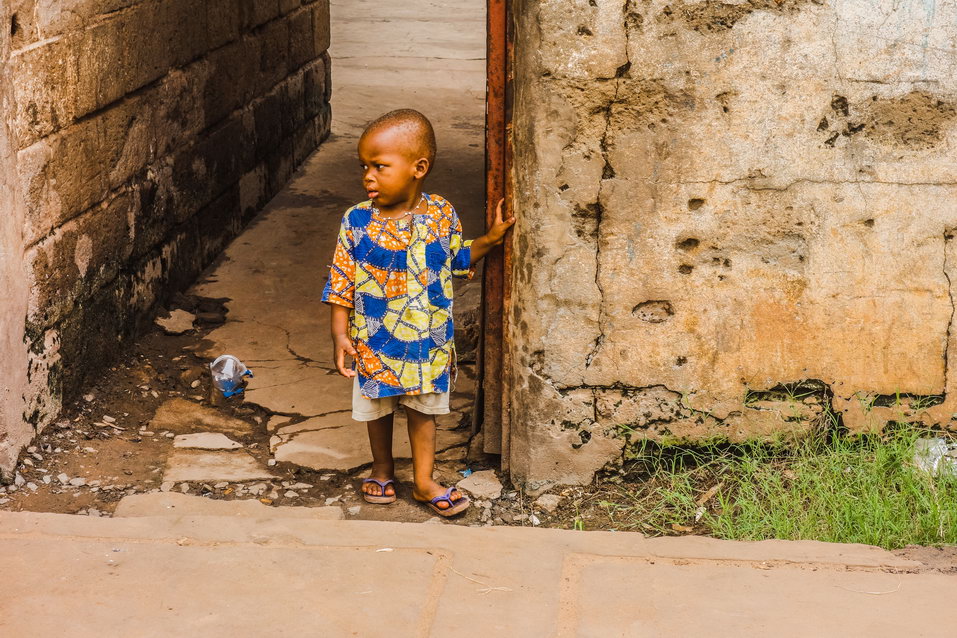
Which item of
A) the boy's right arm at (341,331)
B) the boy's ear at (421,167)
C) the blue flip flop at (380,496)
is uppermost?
the boy's ear at (421,167)

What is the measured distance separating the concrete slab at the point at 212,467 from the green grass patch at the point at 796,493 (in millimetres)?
1196

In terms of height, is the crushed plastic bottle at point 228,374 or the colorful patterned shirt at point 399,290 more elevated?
the colorful patterned shirt at point 399,290

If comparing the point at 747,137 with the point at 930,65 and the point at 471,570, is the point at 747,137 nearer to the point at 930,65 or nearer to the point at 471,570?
the point at 930,65

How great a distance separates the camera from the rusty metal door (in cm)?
311

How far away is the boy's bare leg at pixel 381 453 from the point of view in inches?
131

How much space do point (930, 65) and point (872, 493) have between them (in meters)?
1.14

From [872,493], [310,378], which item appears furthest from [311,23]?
[872,493]

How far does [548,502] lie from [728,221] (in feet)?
3.16

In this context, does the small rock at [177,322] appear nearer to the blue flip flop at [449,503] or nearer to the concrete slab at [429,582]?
the blue flip flop at [449,503]

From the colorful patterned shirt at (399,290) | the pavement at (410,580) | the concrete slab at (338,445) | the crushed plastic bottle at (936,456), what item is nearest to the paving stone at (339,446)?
the concrete slab at (338,445)

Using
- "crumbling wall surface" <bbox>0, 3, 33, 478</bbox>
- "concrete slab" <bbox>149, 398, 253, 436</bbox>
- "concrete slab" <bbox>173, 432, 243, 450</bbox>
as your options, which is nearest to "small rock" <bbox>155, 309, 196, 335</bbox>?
"concrete slab" <bbox>149, 398, 253, 436</bbox>

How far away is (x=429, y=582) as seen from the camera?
239 centimetres

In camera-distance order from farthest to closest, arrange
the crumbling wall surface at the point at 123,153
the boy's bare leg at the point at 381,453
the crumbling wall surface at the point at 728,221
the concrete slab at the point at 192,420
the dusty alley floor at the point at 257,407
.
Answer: the concrete slab at the point at 192,420, the crumbling wall surface at the point at 123,153, the dusty alley floor at the point at 257,407, the boy's bare leg at the point at 381,453, the crumbling wall surface at the point at 728,221

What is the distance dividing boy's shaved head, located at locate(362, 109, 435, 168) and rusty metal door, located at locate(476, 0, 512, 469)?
0.21 meters
